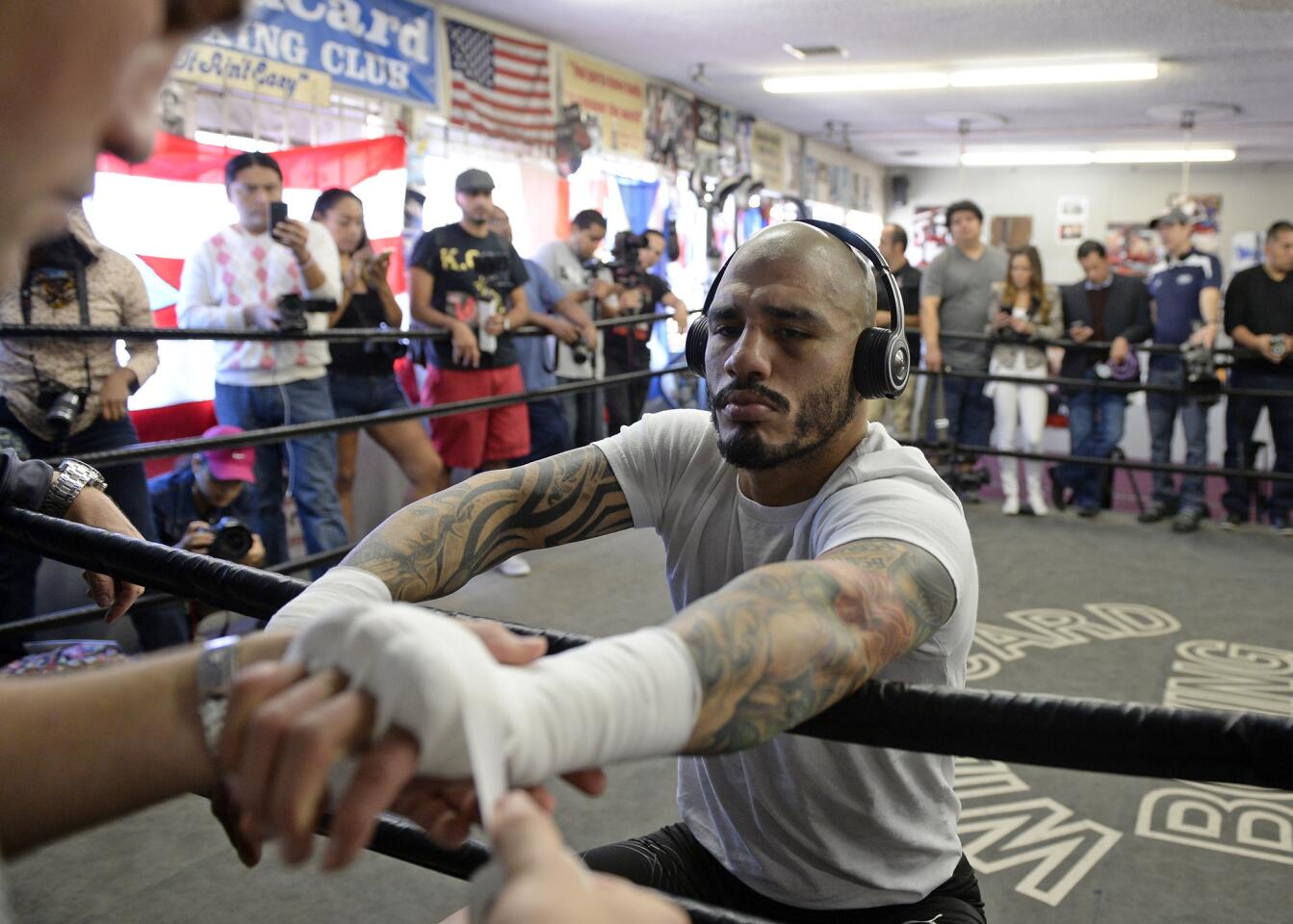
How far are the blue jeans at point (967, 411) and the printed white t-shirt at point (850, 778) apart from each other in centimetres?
460

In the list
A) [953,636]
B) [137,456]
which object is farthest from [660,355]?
[953,636]

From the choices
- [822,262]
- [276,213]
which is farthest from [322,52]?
[822,262]

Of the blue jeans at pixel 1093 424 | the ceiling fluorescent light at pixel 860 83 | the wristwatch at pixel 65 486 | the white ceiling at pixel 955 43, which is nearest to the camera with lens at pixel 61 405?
the wristwatch at pixel 65 486

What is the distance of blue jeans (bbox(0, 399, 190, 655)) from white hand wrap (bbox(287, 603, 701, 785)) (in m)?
2.23

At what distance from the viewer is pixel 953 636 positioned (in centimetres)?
115

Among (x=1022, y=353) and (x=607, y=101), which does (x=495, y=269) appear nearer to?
(x=1022, y=353)

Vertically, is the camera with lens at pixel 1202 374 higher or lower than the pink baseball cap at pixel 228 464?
higher

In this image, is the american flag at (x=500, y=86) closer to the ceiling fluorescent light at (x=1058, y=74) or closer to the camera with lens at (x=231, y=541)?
the ceiling fluorescent light at (x=1058, y=74)

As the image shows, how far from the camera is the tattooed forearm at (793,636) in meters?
0.76

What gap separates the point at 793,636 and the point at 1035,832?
1739 mm

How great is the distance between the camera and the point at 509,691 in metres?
0.59

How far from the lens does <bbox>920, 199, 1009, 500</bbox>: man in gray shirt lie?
5637 millimetres

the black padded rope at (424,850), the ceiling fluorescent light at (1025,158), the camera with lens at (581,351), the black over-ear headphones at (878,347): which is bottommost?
the black padded rope at (424,850)

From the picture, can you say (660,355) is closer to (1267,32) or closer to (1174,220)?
(1174,220)
